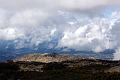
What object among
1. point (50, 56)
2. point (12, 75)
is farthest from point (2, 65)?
point (50, 56)

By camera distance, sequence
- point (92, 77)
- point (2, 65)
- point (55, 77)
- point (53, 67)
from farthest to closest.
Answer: point (53, 67), point (2, 65), point (55, 77), point (92, 77)

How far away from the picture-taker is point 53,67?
133 ft

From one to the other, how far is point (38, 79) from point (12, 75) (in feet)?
13.6

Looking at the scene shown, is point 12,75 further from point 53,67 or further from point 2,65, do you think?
point 53,67

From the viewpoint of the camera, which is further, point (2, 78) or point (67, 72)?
point (67, 72)

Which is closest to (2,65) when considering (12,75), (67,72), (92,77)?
(12,75)

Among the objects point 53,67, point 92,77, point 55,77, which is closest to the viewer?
point 92,77

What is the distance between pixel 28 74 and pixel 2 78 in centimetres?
326

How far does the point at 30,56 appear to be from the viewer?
97.7 meters

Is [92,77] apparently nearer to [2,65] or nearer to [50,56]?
[2,65]

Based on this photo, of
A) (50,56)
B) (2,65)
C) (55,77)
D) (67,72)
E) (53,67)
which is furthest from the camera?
(50,56)

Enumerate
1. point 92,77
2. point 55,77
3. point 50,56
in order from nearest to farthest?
point 92,77, point 55,77, point 50,56

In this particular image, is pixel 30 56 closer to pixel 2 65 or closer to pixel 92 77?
pixel 2 65

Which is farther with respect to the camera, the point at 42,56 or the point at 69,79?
the point at 42,56
